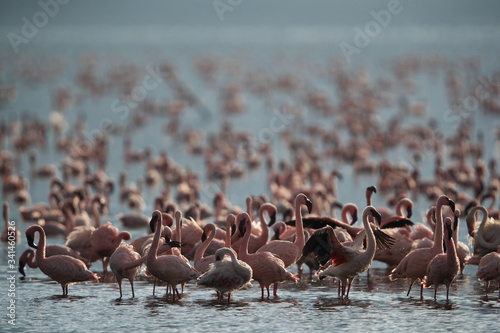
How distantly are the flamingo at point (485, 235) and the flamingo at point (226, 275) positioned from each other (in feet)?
11.2

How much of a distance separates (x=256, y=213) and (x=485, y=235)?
603 cm

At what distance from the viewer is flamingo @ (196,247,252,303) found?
9.83 m

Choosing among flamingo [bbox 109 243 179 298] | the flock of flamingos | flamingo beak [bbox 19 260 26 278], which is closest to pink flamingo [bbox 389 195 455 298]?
the flock of flamingos

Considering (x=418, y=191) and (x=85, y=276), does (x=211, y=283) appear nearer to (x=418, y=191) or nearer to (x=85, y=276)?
(x=85, y=276)

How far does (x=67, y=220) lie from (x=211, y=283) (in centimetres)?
549

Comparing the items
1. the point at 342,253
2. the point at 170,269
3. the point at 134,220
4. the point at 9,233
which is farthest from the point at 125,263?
the point at 134,220

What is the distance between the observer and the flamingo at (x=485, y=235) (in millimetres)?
11445

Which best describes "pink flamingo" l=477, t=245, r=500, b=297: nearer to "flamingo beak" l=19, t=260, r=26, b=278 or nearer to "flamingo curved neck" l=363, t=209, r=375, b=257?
"flamingo curved neck" l=363, t=209, r=375, b=257

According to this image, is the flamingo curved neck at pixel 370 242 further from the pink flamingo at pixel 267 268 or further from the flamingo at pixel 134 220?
the flamingo at pixel 134 220

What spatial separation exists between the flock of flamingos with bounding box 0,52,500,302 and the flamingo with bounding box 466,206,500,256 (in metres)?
0.02

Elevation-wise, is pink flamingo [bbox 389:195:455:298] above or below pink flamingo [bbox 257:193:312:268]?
below

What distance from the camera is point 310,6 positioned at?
17112 centimetres

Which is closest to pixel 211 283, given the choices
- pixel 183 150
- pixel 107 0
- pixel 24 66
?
pixel 183 150

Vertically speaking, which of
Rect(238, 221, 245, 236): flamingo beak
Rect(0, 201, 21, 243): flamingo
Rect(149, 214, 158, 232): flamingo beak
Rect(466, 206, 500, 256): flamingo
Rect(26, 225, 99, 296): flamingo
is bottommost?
Rect(26, 225, 99, 296): flamingo
